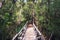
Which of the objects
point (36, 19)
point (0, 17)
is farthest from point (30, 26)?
point (0, 17)

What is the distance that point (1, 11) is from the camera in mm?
15414

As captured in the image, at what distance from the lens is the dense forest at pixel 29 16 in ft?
45.6

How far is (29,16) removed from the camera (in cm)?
1556

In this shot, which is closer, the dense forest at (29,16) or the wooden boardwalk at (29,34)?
the wooden boardwalk at (29,34)

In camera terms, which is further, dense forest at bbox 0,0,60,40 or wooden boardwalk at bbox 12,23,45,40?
dense forest at bbox 0,0,60,40

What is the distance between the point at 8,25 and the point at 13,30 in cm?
49

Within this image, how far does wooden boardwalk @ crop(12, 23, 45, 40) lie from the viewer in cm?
1325

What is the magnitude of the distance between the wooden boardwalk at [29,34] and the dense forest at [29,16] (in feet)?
2.74

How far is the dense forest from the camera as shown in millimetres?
13914

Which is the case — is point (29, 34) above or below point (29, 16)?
below

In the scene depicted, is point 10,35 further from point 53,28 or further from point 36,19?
point 53,28

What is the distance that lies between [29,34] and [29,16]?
2.39m

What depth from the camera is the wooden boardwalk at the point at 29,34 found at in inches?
522

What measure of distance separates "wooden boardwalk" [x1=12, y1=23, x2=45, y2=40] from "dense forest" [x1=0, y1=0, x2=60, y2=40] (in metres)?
0.84
